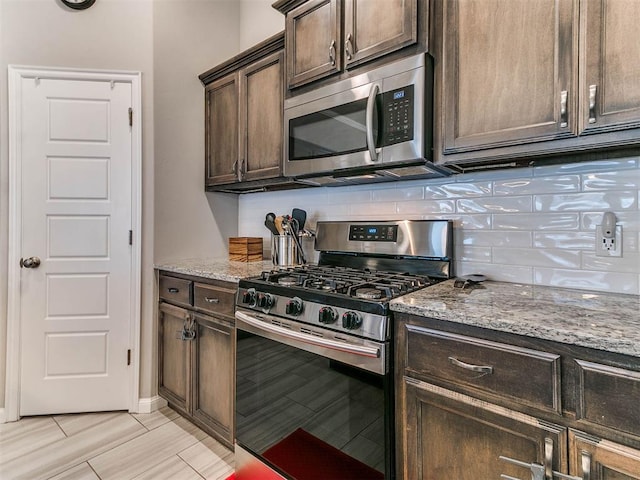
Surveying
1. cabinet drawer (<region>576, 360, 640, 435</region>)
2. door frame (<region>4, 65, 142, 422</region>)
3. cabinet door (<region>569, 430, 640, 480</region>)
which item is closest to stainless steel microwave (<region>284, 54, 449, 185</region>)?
cabinet drawer (<region>576, 360, 640, 435</region>)

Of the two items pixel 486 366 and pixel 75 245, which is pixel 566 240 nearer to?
pixel 486 366

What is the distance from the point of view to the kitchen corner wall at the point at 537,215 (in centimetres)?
130

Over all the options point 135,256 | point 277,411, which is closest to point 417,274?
point 277,411

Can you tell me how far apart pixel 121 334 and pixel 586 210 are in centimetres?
266

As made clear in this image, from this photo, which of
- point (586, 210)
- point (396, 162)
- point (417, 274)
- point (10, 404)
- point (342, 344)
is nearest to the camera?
point (342, 344)

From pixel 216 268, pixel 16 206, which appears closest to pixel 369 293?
pixel 216 268

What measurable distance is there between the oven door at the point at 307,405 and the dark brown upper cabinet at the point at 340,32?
125cm

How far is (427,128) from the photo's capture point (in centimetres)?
143

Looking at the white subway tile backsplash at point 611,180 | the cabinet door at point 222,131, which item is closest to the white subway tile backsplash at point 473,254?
the white subway tile backsplash at point 611,180

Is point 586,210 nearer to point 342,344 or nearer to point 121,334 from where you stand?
point 342,344

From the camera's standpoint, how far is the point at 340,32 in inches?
65.7

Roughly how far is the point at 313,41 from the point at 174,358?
2032 mm

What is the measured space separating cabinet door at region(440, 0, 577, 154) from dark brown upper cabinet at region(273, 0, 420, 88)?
195 millimetres

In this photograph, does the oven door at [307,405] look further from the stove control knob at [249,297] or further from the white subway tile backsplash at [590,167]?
the white subway tile backsplash at [590,167]
